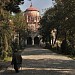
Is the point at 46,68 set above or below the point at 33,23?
below

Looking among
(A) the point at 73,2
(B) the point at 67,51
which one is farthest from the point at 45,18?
(A) the point at 73,2

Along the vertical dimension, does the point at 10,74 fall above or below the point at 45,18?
below

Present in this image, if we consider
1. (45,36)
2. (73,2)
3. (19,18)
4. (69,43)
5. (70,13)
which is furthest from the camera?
(45,36)

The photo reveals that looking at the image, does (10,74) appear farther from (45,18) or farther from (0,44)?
(45,18)

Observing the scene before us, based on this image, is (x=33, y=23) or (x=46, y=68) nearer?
(x=46, y=68)

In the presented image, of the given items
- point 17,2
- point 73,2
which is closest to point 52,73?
point 17,2

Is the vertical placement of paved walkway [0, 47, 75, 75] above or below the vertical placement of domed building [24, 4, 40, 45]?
below

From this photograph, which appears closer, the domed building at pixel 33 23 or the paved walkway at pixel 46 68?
the paved walkway at pixel 46 68

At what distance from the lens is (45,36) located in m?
97.1

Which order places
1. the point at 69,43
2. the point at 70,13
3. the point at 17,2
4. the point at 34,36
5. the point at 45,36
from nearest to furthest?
the point at 17,2 → the point at 70,13 → the point at 69,43 → the point at 45,36 → the point at 34,36

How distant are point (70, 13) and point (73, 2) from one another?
562cm

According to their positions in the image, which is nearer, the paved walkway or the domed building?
the paved walkway

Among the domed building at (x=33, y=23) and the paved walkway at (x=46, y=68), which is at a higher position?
the domed building at (x=33, y=23)

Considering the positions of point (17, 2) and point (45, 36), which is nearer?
point (17, 2)
